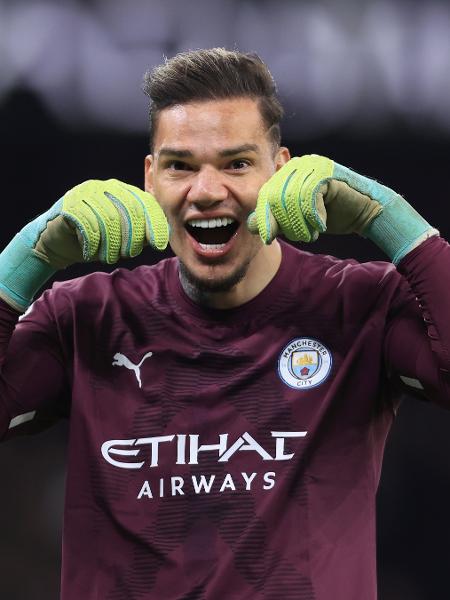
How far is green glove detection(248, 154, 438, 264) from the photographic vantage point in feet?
6.52

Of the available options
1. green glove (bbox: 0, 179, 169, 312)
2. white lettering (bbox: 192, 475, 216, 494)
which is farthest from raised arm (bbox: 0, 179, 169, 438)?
white lettering (bbox: 192, 475, 216, 494)

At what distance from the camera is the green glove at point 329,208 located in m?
1.99

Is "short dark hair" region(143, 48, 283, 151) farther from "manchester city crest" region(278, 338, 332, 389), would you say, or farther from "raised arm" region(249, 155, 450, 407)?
"manchester city crest" region(278, 338, 332, 389)

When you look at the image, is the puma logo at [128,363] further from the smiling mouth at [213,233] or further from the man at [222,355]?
the smiling mouth at [213,233]

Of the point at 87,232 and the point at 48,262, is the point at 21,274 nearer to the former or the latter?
the point at 48,262

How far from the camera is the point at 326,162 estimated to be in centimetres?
204

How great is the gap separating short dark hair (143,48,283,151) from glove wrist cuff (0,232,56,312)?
347 mm

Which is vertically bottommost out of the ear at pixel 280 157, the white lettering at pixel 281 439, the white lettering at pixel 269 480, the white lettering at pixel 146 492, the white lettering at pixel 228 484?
the white lettering at pixel 146 492

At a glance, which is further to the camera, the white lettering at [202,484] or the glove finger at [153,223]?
the white lettering at [202,484]

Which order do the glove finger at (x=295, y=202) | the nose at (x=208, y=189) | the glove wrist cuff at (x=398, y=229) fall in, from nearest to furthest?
the glove finger at (x=295, y=202)
the glove wrist cuff at (x=398, y=229)
the nose at (x=208, y=189)

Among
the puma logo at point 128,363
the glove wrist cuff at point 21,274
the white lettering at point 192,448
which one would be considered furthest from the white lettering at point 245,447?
the glove wrist cuff at point 21,274

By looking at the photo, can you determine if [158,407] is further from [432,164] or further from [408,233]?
[432,164]

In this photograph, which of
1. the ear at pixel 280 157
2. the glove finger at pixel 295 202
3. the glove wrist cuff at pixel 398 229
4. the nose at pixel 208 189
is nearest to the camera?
the glove finger at pixel 295 202

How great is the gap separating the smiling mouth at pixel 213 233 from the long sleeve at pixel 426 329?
356 mm
